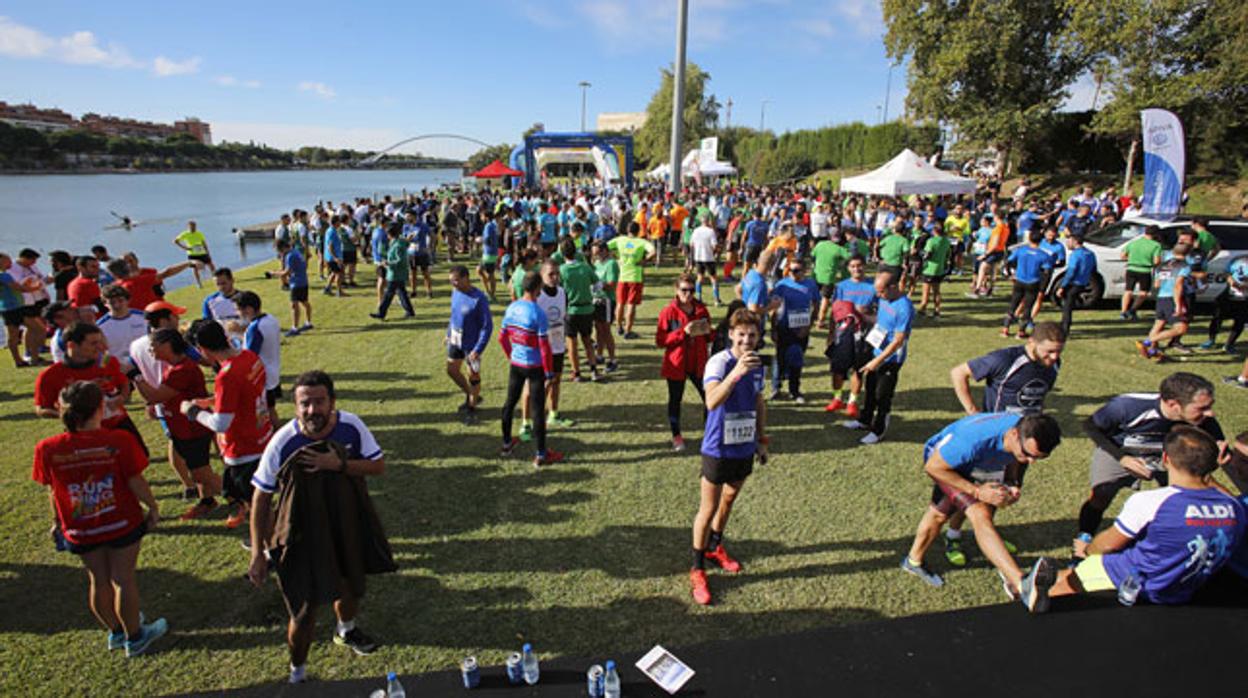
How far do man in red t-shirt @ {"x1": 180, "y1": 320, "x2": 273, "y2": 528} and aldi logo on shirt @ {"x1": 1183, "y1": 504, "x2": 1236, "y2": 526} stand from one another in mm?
5259

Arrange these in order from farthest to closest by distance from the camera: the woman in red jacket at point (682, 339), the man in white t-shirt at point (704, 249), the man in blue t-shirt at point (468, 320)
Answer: the man in white t-shirt at point (704, 249), the man in blue t-shirt at point (468, 320), the woman in red jacket at point (682, 339)

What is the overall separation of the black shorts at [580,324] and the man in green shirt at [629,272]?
170cm

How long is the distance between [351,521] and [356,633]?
95 centimetres

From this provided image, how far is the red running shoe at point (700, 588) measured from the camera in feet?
12.5

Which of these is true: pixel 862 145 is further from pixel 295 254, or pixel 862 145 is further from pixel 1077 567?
pixel 1077 567

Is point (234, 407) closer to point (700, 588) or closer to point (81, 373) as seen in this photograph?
point (81, 373)

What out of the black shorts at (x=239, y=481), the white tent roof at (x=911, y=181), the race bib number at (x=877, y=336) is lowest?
the black shorts at (x=239, y=481)

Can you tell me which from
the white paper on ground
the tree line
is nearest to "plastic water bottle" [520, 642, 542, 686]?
the white paper on ground

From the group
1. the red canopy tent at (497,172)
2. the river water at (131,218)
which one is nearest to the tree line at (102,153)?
the river water at (131,218)

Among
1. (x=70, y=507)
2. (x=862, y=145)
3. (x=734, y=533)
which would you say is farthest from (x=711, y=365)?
(x=862, y=145)

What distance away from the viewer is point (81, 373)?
13.3 feet

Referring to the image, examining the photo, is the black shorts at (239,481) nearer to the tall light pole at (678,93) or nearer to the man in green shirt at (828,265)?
the man in green shirt at (828,265)

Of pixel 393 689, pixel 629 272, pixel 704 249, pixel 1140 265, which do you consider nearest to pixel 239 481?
pixel 393 689

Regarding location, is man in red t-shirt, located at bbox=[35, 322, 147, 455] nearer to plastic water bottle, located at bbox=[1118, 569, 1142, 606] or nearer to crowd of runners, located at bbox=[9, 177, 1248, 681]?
crowd of runners, located at bbox=[9, 177, 1248, 681]
